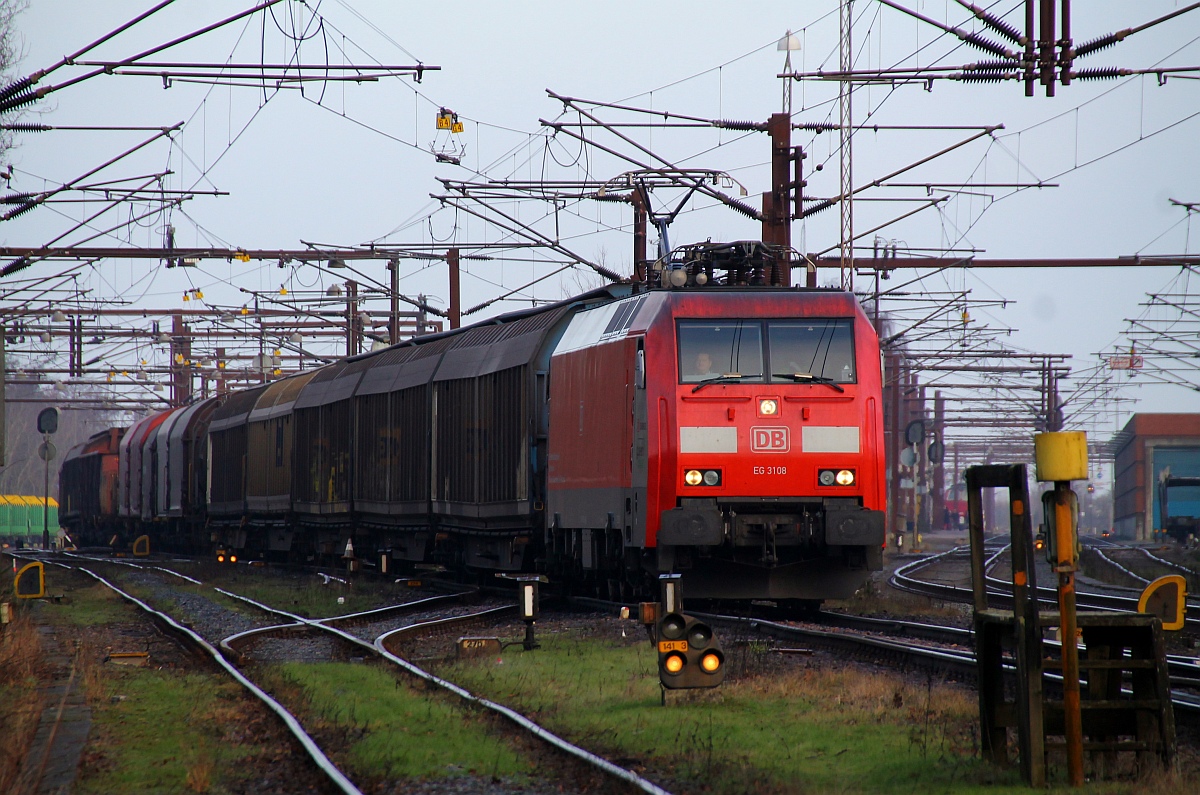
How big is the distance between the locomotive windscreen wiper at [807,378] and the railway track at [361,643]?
15.8 ft

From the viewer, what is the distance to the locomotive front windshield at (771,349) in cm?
1504

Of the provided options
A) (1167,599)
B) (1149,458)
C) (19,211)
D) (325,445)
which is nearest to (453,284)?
(325,445)

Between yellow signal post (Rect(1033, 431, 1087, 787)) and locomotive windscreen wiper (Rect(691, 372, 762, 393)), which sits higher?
locomotive windscreen wiper (Rect(691, 372, 762, 393))

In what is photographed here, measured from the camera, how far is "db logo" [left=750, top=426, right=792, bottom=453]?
48.6 feet

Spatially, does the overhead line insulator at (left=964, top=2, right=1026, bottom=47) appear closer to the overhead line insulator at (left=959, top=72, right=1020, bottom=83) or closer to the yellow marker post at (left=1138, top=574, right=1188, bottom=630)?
the overhead line insulator at (left=959, top=72, right=1020, bottom=83)

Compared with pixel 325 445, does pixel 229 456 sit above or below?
below

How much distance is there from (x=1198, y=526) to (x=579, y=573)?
46.5 m

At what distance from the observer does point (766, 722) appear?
911 centimetres

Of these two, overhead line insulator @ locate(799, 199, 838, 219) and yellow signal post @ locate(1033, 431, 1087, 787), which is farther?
overhead line insulator @ locate(799, 199, 838, 219)

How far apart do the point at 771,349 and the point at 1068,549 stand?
840 cm

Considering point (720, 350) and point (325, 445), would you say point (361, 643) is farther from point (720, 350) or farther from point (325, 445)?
A: point (325, 445)

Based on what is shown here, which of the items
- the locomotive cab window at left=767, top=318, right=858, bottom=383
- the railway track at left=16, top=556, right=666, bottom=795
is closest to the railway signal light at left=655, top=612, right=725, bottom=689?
the railway track at left=16, top=556, right=666, bottom=795

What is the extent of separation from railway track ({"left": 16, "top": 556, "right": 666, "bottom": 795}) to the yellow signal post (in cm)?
201

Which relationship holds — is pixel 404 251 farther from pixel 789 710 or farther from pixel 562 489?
pixel 789 710
